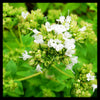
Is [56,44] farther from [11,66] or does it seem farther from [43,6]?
[43,6]

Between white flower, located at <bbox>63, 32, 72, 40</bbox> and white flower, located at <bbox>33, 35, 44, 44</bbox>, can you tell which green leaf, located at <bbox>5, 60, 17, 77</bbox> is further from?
white flower, located at <bbox>63, 32, 72, 40</bbox>

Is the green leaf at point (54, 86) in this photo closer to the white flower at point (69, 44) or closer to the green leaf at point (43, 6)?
the white flower at point (69, 44)

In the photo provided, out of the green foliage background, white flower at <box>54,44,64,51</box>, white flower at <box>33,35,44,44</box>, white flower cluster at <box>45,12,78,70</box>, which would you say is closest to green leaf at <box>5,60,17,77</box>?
the green foliage background

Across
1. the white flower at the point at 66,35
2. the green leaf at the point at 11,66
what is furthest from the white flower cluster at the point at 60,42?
the green leaf at the point at 11,66

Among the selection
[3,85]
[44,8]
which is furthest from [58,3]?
[3,85]

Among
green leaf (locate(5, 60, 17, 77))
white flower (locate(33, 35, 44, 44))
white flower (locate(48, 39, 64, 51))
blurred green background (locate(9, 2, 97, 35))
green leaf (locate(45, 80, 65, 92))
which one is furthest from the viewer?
blurred green background (locate(9, 2, 97, 35))

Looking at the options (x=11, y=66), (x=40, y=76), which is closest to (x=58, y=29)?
(x=11, y=66)

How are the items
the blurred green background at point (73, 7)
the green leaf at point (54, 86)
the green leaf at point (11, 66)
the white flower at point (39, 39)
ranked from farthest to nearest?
the blurred green background at point (73, 7) → the green leaf at point (54, 86) → the green leaf at point (11, 66) → the white flower at point (39, 39)

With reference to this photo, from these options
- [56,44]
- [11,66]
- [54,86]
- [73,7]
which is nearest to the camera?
[56,44]

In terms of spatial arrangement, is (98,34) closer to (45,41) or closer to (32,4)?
(45,41)

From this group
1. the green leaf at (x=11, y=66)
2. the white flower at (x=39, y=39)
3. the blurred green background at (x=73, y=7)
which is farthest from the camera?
the blurred green background at (x=73, y=7)

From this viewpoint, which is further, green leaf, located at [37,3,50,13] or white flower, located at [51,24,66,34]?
green leaf, located at [37,3,50,13]

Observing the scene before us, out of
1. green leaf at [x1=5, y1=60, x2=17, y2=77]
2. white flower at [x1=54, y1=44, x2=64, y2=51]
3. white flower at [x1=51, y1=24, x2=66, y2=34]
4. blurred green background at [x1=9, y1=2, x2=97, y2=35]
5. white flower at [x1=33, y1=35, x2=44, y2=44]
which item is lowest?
green leaf at [x1=5, y1=60, x2=17, y2=77]
